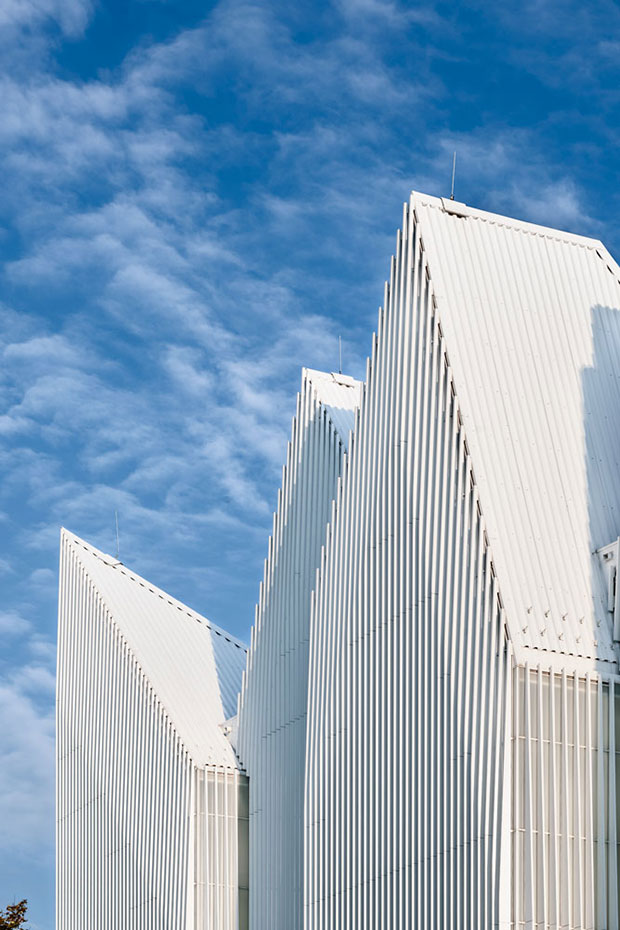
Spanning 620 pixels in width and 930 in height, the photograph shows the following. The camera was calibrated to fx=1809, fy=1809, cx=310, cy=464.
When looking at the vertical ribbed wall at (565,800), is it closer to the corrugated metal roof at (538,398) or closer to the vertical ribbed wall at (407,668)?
the vertical ribbed wall at (407,668)

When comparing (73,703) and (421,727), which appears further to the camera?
(73,703)

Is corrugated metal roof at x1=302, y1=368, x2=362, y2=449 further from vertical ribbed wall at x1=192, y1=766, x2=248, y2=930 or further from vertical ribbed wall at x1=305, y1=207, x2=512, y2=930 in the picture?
vertical ribbed wall at x1=192, y1=766, x2=248, y2=930

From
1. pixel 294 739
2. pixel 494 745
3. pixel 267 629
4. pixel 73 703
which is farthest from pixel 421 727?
pixel 73 703

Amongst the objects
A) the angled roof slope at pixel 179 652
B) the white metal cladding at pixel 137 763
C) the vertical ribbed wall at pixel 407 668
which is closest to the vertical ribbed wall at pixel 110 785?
the white metal cladding at pixel 137 763

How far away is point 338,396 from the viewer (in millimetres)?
71688

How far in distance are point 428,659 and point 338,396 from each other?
20.8 meters

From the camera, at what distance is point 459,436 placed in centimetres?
5328

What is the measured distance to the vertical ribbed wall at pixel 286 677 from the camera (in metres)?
66.4

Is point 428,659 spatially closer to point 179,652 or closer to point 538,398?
point 538,398

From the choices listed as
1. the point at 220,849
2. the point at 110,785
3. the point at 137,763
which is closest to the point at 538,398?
the point at 220,849

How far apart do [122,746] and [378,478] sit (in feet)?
79.3

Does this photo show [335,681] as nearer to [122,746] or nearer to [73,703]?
[122,746]

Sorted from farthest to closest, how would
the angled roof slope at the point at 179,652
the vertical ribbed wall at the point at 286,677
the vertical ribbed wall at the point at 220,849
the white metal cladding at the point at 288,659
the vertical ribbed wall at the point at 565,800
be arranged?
the angled roof slope at the point at 179,652 < the vertical ribbed wall at the point at 220,849 < the white metal cladding at the point at 288,659 < the vertical ribbed wall at the point at 286,677 < the vertical ribbed wall at the point at 565,800

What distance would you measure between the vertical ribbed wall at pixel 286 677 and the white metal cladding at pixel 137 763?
5.99ft
